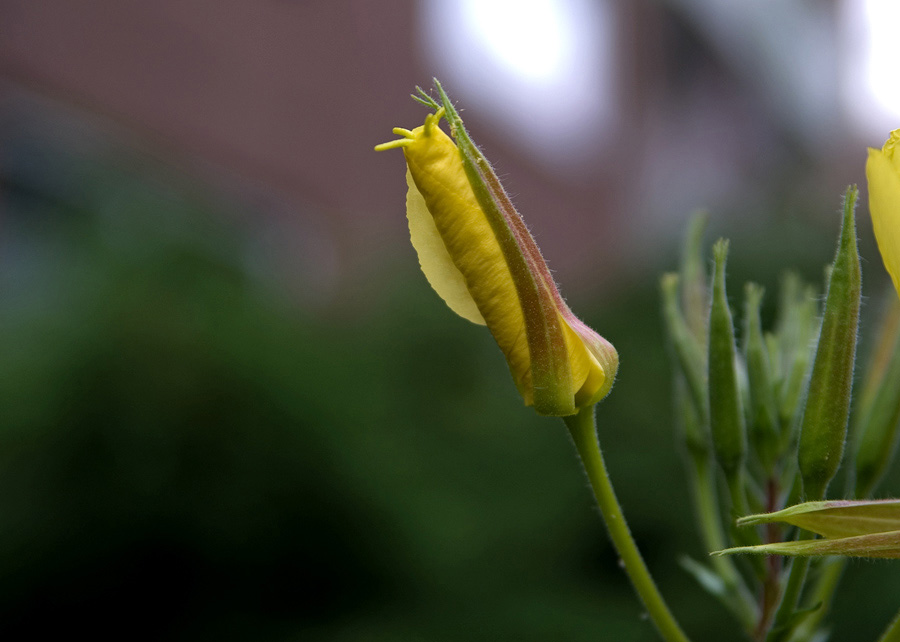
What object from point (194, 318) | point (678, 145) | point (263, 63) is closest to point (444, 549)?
point (194, 318)

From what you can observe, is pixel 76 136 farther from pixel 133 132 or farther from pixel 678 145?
pixel 678 145

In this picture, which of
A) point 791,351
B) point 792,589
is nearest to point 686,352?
point 791,351

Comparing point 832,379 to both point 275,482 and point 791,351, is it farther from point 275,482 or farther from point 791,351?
point 275,482

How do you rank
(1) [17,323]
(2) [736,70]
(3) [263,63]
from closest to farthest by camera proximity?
(1) [17,323], (3) [263,63], (2) [736,70]

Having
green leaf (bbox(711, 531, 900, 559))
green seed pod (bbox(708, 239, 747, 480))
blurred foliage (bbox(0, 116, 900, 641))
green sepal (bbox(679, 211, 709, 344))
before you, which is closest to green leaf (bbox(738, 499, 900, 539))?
green leaf (bbox(711, 531, 900, 559))

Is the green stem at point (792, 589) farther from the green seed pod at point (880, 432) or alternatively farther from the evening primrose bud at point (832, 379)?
the green seed pod at point (880, 432)
